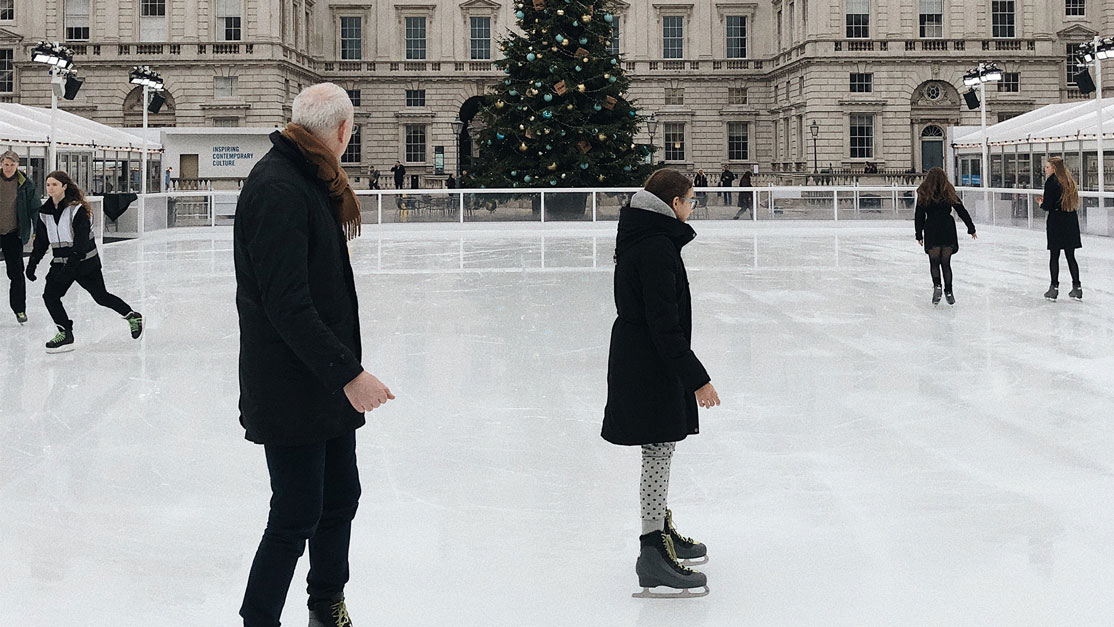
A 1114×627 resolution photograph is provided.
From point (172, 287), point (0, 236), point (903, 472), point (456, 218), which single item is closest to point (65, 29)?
point (456, 218)

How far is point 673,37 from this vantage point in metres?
56.6

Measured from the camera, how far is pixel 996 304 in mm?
13461

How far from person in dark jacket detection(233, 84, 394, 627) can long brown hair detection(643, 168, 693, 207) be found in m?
1.23

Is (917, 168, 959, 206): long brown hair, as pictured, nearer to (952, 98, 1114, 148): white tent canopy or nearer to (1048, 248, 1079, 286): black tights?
(1048, 248, 1079, 286): black tights

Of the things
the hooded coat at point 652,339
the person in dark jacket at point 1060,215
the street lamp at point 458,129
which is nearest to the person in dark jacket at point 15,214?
the hooded coat at point 652,339

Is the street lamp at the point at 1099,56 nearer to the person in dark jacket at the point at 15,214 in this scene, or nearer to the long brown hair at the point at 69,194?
the person in dark jacket at the point at 15,214

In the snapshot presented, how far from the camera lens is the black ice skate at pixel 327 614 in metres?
3.84

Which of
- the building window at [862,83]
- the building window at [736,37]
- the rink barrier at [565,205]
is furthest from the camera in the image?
the building window at [736,37]

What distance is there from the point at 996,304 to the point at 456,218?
17922mm

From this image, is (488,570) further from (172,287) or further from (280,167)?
(172,287)

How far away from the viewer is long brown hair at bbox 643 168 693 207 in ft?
14.7

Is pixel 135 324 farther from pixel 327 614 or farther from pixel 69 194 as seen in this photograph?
pixel 327 614

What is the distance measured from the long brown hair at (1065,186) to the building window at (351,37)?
46399mm

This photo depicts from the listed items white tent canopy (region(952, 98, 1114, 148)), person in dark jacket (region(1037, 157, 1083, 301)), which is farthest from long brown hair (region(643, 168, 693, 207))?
white tent canopy (region(952, 98, 1114, 148))
